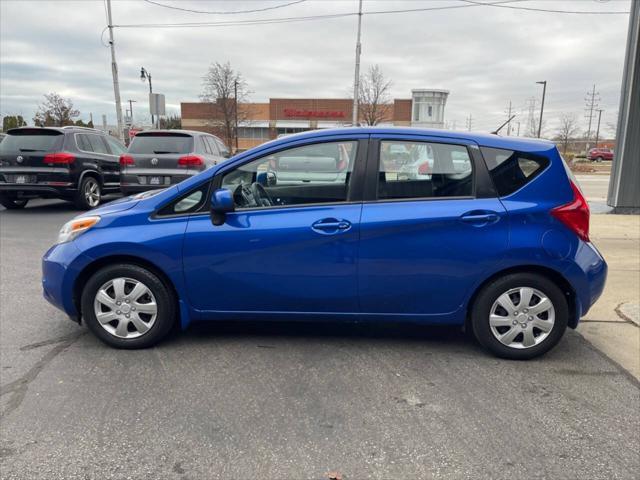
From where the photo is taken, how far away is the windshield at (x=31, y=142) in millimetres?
10375

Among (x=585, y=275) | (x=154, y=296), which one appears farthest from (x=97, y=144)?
(x=585, y=275)

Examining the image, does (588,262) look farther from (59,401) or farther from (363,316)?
(59,401)

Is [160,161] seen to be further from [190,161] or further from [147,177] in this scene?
[190,161]

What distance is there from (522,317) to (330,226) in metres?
1.52

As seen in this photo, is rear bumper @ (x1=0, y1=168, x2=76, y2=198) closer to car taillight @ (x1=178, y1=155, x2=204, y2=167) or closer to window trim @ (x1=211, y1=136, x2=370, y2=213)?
car taillight @ (x1=178, y1=155, x2=204, y2=167)

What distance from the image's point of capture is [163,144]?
411 inches

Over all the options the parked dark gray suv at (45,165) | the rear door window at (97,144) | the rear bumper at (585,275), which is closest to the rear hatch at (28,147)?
the parked dark gray suv at (45,165)

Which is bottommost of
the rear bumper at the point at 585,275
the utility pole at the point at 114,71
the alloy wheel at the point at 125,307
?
the alloy wheel at the point at 125,307

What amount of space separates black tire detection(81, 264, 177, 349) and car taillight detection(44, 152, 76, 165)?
7.81m

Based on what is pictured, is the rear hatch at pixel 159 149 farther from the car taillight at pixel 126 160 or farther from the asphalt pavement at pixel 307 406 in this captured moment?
the asphalt pavement at pixel 307 406

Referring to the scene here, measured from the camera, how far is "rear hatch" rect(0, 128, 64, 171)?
10.3 meters

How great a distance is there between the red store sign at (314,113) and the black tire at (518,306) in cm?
5954

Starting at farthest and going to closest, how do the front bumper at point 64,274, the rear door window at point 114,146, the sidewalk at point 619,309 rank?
the rear door window at point 114,146 → the sidewalk at point 619,309 → the front bumper at point 64,274

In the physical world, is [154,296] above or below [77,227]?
below
